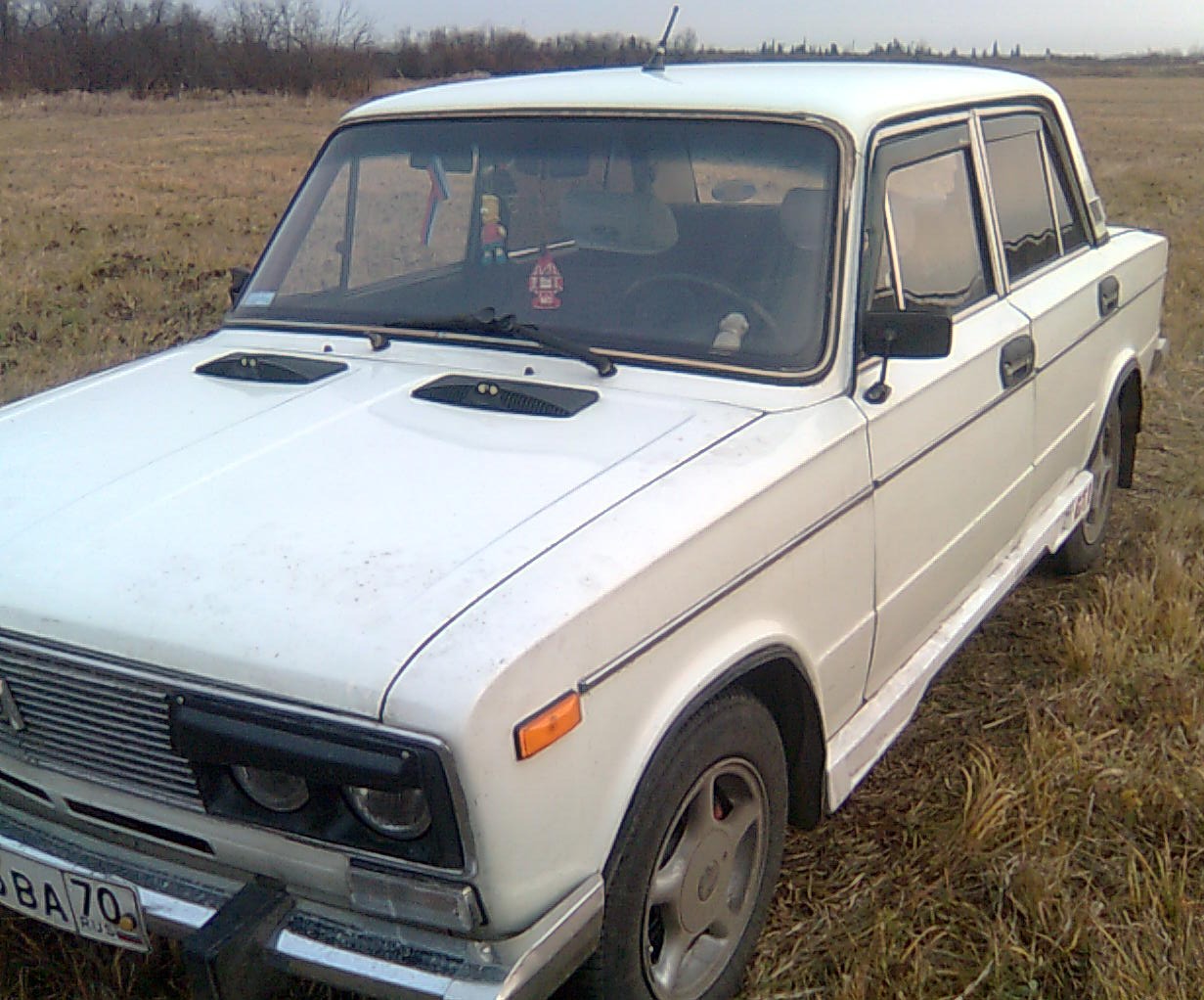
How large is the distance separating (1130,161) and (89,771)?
19879 millimetres

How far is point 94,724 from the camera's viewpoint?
1994 millimetres

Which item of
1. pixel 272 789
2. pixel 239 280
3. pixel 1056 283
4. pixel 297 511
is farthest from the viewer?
pixel 1056 283

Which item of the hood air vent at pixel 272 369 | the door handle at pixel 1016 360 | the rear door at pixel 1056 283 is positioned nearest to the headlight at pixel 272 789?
the hood air vent at pixel 272 369

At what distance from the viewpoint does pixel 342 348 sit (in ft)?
10.0

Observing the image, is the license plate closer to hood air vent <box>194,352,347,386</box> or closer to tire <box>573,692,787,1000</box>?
tire <box>573,692,787,1000</box>

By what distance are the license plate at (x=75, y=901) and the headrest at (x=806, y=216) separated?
190 centimetres

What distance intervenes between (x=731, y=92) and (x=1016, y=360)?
3.54ft

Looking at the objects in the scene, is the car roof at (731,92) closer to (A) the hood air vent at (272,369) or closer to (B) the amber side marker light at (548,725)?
(A) the hood air vent at (272,369)

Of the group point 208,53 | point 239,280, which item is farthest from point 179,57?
point 239,280

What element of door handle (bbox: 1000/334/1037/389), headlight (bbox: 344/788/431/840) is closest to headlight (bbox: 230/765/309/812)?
headlight (bbox: 344/788/431/840)

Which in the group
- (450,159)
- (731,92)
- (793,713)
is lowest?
(793,713)

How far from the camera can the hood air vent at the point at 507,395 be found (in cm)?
259

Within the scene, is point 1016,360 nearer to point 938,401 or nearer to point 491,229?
point 938,401

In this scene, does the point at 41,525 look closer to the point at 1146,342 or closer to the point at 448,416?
the point at 448,416
